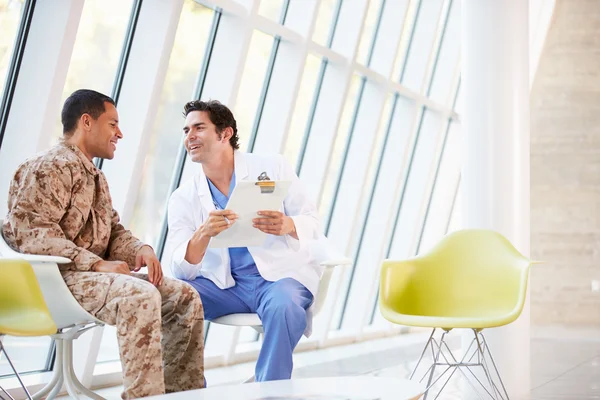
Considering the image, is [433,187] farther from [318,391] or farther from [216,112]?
[318,391]

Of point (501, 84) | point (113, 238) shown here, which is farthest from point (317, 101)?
point (113, 238)

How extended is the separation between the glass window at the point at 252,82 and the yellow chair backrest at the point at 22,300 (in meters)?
3.49

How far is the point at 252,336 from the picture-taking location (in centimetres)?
678

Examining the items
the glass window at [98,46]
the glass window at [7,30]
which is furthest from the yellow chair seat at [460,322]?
the glass window at [7,30]

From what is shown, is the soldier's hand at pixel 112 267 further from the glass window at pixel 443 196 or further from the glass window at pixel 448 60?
the glass window at pixel 443 196

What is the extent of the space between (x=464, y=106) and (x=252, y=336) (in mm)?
3115

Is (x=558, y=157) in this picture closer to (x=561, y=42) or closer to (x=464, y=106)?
(x=561, y=42)

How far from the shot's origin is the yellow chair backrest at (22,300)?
2554 mm

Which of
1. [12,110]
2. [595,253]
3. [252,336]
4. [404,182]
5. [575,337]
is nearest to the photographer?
[12,110]

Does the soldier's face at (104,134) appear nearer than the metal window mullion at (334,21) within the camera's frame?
Yes

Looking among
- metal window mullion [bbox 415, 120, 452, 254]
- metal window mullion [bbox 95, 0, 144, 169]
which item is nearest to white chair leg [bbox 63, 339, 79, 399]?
metal window mullion [bbox 95, 0, 144, 169]

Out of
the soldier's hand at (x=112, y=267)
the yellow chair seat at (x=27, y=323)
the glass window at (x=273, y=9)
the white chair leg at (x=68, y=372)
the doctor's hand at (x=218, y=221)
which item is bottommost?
the white chair leg at (x=68, y=372)

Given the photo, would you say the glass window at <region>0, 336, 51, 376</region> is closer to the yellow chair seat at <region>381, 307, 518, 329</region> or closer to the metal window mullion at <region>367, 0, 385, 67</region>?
the yellow chair seat at <region>381, 307, 518, 329</region>

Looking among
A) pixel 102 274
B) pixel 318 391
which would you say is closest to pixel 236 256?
pixel 102 274
